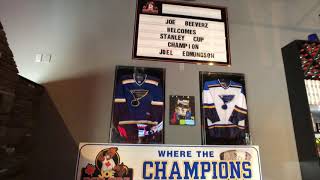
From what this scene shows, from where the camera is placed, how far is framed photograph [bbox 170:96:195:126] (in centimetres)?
197

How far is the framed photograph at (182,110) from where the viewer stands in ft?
6.46

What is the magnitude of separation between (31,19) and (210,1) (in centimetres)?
197

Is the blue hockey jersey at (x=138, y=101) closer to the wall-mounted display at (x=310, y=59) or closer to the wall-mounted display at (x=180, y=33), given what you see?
the wall-mounted display at (x=180, y=33)

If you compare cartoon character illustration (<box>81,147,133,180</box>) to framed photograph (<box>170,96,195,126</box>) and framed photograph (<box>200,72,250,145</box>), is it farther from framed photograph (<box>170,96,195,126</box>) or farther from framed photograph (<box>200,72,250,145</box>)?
framed photograph (<box>200,72,250,145</box>)

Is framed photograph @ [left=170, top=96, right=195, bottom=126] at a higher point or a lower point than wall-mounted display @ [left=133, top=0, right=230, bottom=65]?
lower

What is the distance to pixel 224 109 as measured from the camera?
2.04 meters

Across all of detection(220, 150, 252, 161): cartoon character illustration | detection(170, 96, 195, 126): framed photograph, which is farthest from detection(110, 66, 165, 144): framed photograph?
detection(220, 150, 252, 161): cartoon character illustration

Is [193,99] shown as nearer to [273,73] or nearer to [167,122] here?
[167,122]

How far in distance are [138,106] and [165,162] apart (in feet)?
1.88

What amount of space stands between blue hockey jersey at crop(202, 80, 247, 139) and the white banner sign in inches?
6.4

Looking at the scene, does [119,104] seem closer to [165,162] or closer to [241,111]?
[165,162]

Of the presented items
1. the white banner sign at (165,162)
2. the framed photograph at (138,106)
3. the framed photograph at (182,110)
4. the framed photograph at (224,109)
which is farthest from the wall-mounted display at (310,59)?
the framed photograph at (138,106)

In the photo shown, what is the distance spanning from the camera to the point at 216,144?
6.37 ft

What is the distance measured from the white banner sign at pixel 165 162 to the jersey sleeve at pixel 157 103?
Answer: 0.88 ft
